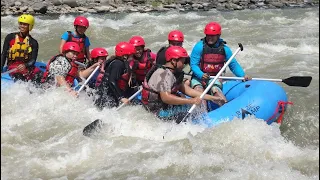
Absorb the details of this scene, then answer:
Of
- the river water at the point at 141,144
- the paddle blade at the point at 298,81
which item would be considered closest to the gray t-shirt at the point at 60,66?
the river water at the point at 141,144

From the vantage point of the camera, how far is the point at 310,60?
9.37 meters

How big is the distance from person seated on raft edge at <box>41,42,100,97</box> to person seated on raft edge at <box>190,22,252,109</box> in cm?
134

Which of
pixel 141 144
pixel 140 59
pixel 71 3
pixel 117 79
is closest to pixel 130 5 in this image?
pixel 71 3

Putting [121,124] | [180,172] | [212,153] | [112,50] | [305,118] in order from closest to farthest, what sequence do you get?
[180,172] → [212,153] → [121,124] → [305,118] → [112,50]

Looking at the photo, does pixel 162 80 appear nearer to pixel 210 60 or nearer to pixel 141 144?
pixel 141 144

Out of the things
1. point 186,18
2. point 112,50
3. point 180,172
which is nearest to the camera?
point 180,172

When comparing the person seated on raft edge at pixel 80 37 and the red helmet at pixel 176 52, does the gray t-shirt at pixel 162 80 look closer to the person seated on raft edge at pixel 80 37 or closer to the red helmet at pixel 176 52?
the red helmet at pixel 176 52

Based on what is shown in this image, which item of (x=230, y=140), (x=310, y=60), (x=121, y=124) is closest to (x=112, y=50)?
(x=310, y=60)

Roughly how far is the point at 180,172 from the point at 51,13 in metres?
14.6

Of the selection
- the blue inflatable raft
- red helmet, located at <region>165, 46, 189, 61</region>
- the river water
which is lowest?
the river water

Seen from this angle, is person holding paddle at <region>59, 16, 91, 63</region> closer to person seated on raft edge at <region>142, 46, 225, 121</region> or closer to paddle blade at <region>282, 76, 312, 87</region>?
person seated on raft edge at <region>142, 46, 225, 121</region>

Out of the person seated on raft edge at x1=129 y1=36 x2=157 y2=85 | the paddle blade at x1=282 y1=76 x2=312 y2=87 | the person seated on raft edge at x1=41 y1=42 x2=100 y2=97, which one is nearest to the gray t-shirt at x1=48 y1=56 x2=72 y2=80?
the person seated on raft edge at x1=41 y1=42 x2=100 y2=97

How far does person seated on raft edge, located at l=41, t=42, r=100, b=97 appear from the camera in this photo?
5.58m

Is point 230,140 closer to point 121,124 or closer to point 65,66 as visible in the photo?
point 121,124
